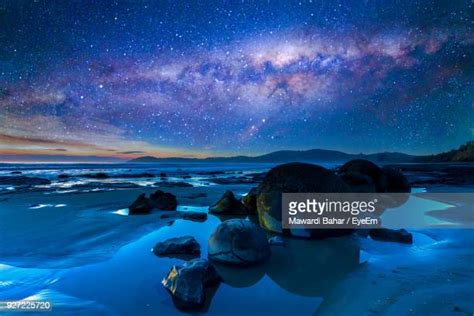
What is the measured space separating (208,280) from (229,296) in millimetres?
270

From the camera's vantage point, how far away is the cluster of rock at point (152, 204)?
7203mm

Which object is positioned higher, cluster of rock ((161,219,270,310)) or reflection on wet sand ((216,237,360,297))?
cluster of rock ((161,219,270,310))

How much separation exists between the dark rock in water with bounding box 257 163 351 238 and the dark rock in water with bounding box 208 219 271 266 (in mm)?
1600

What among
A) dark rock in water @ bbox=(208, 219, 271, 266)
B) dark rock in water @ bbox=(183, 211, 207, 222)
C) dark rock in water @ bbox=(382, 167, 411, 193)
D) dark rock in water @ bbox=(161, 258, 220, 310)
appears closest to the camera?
dark rock in water @ bbox=(161, 258, 220, 310)

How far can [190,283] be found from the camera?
2.62 m

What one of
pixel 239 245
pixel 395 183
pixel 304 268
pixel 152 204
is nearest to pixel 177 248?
pixel 239 245

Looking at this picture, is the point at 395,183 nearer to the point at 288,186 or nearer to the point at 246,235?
the point at 288,186

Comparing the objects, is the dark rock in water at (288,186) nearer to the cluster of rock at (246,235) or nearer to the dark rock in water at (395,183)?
the cluster of rock at (246,235)

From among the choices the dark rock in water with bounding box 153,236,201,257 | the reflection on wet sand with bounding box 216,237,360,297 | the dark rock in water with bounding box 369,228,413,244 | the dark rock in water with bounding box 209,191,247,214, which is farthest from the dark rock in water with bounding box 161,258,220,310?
the dark rock in water with bounding box 209,191,247,214

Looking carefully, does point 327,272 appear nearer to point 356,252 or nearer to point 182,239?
point 356,252

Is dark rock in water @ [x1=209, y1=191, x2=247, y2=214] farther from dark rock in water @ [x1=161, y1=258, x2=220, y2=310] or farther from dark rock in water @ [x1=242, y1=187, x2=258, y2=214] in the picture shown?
dark rock in water @ [x1=161, y1=258, x2=220, y2=310]

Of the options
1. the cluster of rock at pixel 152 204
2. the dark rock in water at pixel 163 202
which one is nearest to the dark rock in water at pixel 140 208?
the cluster of rock at pixel 152 204

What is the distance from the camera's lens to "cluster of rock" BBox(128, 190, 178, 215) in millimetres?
7203

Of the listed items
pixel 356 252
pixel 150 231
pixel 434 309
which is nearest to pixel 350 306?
pixel 434 309
